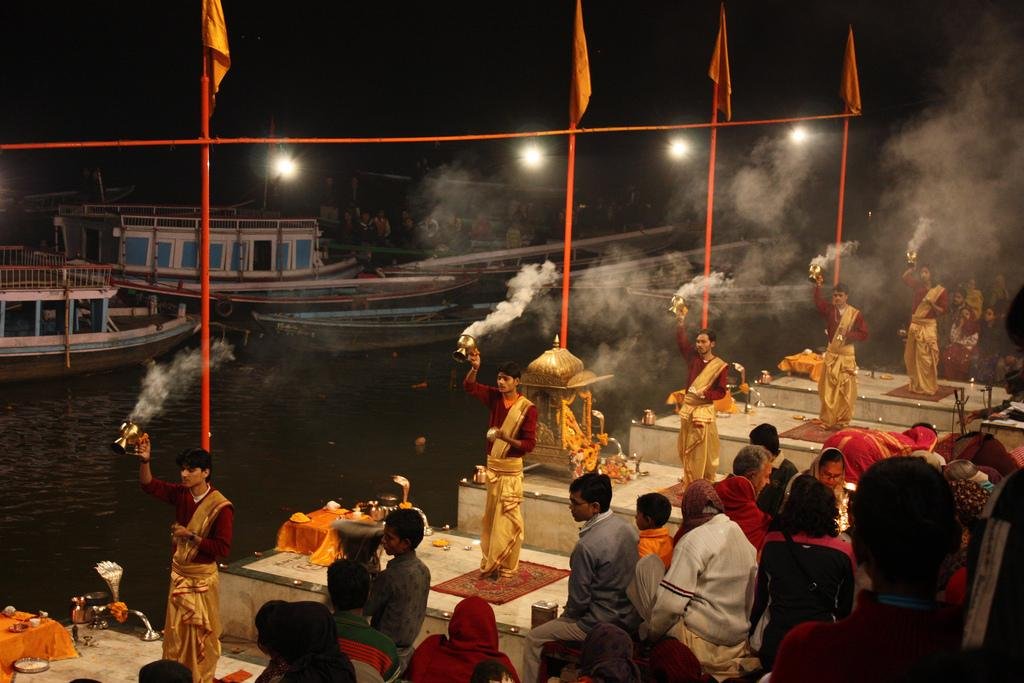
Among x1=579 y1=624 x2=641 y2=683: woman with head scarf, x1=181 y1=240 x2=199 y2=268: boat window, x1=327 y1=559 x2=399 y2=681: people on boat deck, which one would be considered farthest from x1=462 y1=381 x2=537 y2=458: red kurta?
x1=181 y1=240 x2=199 y2=268: boat window

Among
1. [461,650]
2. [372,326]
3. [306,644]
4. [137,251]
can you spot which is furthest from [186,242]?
[306,644]

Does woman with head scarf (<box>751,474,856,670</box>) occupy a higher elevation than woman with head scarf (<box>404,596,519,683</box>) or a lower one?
higher

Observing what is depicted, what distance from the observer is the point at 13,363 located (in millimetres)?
A: 19828

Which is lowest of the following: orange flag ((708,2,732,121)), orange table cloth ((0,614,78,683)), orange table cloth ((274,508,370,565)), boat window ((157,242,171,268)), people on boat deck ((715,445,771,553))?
orange table cloth ((0,614,78,683))

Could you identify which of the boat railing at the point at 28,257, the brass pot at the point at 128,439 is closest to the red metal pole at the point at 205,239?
the brass pot at the point at 128,439

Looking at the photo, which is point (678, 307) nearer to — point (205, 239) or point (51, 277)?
point (205, 239)

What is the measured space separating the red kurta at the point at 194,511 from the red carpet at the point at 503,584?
2.54m

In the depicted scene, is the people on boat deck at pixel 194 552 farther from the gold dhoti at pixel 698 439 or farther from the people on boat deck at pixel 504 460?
the gold dhoti at pixel 698 439

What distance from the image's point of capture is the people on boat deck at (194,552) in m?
7.11

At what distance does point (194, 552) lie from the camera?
23.6ft

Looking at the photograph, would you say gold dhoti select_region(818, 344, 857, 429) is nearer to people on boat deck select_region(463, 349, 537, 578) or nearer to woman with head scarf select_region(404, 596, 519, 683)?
people on boat deck select_region(463, 349, 537, 578)

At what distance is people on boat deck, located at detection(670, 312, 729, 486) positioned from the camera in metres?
11.0

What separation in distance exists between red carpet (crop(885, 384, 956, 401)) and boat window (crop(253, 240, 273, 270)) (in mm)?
14233

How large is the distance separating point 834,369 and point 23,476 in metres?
10.9
